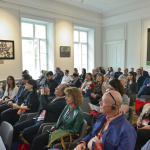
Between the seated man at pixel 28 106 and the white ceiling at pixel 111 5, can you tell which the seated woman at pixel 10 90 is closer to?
the seated man at pixel 28 106

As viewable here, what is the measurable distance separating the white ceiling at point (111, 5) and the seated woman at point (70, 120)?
338 inches

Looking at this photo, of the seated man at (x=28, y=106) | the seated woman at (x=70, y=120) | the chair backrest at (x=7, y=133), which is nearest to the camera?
the chair backrest at (x=7, y=133)

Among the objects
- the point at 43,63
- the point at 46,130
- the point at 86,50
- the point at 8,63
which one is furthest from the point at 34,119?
the point at 86,50

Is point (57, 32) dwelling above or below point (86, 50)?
above

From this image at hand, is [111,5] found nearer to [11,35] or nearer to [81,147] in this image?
[11,35]

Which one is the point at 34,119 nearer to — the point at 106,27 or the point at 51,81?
the point at 51,81

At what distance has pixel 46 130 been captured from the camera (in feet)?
8.37

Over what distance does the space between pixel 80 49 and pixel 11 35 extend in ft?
18.2

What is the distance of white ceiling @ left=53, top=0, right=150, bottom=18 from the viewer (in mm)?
9703

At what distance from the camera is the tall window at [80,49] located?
11836mm

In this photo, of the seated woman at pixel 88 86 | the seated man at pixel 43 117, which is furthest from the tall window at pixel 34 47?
the seated man at pixel 43 117

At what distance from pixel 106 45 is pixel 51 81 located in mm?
7806

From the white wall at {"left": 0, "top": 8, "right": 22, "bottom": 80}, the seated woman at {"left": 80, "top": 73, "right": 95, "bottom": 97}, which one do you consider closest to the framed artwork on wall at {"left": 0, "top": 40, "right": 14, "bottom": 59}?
the white wall at {"left": 0, "top": 8, "right": 22, "bottom": 80}

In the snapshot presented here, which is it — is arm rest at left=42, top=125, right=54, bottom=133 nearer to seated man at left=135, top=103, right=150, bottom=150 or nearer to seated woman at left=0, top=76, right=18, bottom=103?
seated man at left=135, top=103, right=150, bottom=150
